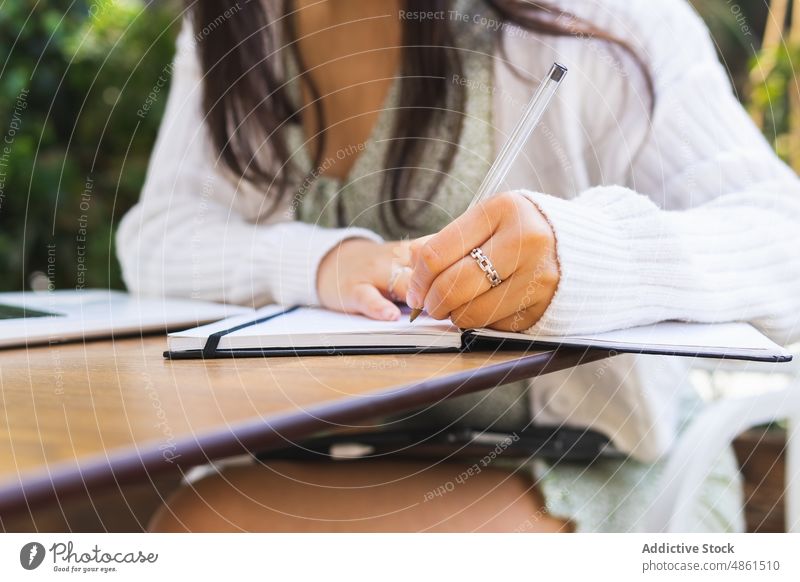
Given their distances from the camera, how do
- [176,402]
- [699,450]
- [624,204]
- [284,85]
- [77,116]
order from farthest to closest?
[77,116]
[284,85]
[699,450]
[624,204]
[176,402]

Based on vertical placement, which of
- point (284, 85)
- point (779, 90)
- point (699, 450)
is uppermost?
point (284, 85)

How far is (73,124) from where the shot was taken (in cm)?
95

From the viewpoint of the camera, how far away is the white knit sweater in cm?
36

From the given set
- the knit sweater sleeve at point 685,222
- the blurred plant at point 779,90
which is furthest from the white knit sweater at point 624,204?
the blurred plant at point 779,90

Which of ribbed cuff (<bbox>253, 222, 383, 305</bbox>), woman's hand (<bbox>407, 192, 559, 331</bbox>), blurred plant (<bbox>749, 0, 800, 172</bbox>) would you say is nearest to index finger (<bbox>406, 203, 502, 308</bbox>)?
woman's hand (<bbox>407, 192, 559, 331</bbox>)

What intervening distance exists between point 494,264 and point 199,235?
0.28m

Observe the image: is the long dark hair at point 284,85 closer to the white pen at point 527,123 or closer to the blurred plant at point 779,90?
the white pen at point 527,123

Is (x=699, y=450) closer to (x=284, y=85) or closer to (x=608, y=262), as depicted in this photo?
(x=608, y=262)

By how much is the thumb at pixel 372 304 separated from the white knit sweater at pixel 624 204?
5 cm

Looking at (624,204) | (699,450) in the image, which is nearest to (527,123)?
(624,204)

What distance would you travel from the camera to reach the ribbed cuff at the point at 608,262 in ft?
0.97
